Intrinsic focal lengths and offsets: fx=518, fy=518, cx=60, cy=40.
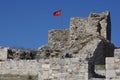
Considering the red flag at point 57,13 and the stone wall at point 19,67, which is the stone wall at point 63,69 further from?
the red flag at point 57,13

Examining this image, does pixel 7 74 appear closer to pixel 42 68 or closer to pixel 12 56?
pixel 12 56

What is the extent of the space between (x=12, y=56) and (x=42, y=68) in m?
18.2

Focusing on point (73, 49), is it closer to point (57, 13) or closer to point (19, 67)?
point (19, 67)

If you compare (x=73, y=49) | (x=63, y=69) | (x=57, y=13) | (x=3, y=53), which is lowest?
(x=63, y=69)

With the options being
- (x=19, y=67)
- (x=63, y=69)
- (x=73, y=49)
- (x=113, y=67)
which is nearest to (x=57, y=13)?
(x=73, y=49)

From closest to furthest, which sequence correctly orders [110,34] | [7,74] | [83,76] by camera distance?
1. [83,76]
2. [7,74]
3. [110,34]

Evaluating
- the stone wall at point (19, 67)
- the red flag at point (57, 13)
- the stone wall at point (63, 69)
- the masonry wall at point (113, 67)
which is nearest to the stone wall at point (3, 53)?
the stone wall at point (19, 67)

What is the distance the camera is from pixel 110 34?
44.3 metres

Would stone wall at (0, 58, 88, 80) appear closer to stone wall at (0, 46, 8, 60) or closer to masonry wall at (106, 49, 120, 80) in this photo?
masonry wall at (106, 49, 120, 80)

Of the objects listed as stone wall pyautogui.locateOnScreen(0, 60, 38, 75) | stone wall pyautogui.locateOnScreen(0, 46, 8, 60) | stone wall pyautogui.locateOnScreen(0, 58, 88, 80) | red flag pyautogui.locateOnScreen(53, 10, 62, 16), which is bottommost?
stone wall pyautogui.locateOnScreen(0, 58, 88, 80)

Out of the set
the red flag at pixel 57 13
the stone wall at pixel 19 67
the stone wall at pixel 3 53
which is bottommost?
the stone wall at pixel 19 67

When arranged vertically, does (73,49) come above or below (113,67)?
above

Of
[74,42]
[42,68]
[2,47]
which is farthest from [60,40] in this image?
[42,68]

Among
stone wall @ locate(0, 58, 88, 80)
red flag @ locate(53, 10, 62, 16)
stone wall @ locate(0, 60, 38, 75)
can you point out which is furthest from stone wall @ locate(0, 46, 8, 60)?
stone wall @ locate(0, 58, 88, 80)
